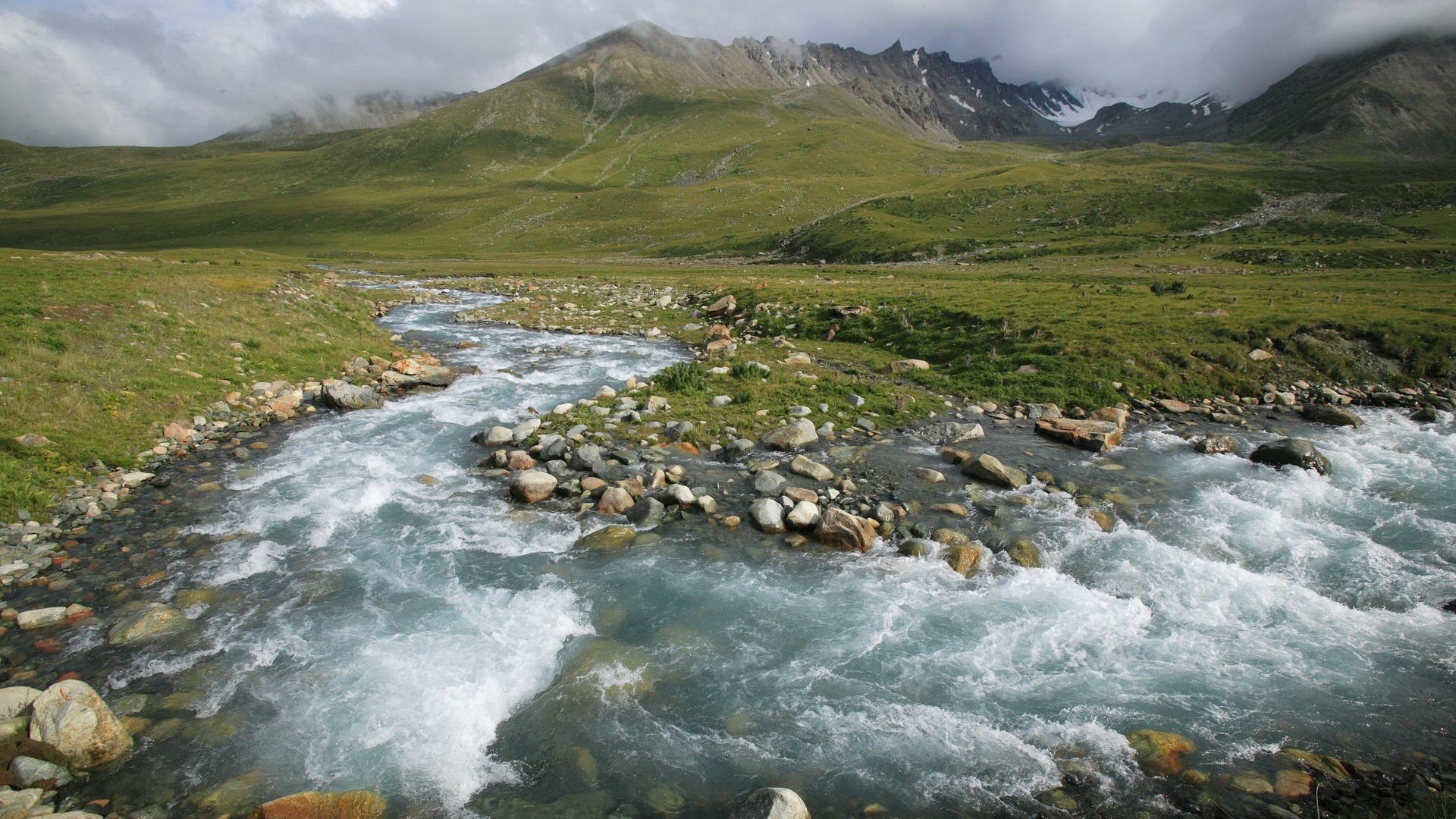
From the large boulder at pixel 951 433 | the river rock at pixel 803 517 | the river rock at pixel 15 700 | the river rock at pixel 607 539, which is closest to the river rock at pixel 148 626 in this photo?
the river rock at pixel 15 700

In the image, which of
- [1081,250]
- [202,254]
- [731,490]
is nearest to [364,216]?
[202,254]

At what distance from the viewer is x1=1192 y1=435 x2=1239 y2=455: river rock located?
56.6 ft

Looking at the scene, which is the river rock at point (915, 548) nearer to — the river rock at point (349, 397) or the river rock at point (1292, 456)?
the river rock at point (1292, 456)

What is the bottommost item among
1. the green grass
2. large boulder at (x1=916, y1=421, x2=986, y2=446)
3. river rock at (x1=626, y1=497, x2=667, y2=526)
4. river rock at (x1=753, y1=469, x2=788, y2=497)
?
river rock at (x1=626, y1=497, x2=667, y2=526)

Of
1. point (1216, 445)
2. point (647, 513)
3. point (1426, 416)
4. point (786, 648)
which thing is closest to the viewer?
point (786, 648)

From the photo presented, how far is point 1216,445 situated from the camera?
17.3 meters

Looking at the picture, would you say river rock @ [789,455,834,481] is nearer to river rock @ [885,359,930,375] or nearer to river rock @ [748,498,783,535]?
river rock @ [748,498,783,535]

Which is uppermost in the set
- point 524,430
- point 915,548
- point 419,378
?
point 419,378

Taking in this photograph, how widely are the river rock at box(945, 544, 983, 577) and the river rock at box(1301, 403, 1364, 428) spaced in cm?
1576

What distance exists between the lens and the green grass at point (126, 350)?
14.8 meters

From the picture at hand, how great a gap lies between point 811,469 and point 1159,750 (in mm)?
9066

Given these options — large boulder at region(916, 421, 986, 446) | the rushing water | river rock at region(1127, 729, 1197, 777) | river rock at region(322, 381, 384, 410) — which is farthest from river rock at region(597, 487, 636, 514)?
river rock at region(322, 381, 384, 410)

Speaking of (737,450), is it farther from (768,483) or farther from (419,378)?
(419,378)

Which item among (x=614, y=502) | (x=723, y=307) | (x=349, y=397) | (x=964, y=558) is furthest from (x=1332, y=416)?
(x=349, y=397)
